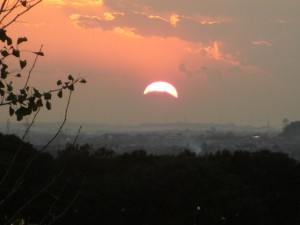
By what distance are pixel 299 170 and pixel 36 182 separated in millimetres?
15765

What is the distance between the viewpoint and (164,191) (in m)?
31.9

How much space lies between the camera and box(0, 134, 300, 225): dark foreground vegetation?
29.8 metres

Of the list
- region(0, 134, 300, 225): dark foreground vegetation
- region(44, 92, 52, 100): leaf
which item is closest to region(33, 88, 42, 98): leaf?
region(44, 92, 52, 100): leaf

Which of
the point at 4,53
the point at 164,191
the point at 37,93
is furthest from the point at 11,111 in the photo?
the point at 164,191

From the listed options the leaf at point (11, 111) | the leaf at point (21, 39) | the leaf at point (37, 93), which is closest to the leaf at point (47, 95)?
the leaf at point (37, 93)

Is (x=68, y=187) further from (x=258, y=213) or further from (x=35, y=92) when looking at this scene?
(x=35, y=92)

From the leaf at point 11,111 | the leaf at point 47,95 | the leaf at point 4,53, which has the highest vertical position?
the leaf at point 4,53

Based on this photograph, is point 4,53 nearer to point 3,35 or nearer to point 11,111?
point 3,35

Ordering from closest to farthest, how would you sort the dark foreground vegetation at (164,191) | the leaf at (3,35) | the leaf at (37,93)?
the leaf at (3,35)
the leaf at (37,93)
the dark foreground vegetation at (164,191)

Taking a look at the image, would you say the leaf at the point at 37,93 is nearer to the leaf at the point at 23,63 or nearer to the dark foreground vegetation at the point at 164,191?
the leaf at the point at 23,63

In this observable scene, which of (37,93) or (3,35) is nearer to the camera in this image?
(3,35)

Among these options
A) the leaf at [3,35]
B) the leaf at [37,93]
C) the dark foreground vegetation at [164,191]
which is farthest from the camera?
the dark foreground vegetation at [164,191]

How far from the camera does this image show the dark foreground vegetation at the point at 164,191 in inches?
1172

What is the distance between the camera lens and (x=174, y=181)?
106 ft
